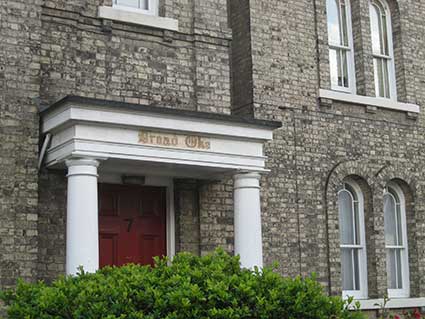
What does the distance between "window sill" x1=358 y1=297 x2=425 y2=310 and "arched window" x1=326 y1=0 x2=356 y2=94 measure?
14.3 ft

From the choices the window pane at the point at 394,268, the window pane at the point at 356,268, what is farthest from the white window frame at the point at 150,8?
the window pane at the point at 394,268

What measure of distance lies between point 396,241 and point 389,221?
448 mm

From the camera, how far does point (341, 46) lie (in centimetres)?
1619

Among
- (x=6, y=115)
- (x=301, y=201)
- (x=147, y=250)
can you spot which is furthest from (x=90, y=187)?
(x=301, y=201)

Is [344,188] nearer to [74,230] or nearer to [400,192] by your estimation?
[400,192]

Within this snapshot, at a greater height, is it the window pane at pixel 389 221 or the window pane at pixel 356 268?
the window pane at pixel 389 221

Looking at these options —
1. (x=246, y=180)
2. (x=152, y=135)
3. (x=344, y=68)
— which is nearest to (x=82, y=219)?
(x=152, y=135)

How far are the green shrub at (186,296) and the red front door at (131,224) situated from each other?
3811 mm

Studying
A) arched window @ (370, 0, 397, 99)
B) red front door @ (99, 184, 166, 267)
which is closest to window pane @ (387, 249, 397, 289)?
arched window @ (370, 0, 397, 99)

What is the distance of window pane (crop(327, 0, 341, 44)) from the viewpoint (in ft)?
53.0

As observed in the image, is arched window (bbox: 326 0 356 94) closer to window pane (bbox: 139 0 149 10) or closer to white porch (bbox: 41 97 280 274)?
white porch (bbox: 41 97 280 274)

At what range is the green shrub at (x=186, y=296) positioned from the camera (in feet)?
24.7

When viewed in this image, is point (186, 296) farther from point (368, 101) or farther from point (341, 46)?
point (341, 46)

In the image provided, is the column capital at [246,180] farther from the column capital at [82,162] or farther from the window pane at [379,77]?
the window pane at [379,77]
